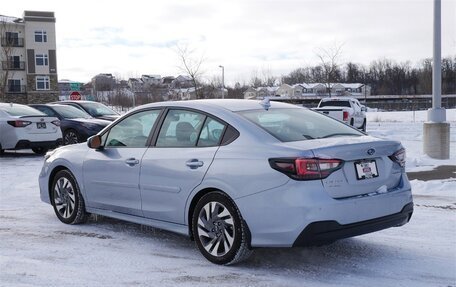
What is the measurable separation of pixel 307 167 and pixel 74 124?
11.7 meters

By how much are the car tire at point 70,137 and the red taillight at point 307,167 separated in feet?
37.3

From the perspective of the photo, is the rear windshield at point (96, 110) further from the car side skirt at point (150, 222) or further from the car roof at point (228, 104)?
the car roof at point (228, 104)

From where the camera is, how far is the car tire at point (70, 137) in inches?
590

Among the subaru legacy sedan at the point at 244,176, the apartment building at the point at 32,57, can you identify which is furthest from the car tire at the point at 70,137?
the apartment building at the point at 32,57

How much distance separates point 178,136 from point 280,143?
122 cm

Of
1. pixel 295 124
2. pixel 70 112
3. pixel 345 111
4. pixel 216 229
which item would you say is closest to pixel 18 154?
pixel 70 112

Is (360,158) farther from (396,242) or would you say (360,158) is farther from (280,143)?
(396,242)

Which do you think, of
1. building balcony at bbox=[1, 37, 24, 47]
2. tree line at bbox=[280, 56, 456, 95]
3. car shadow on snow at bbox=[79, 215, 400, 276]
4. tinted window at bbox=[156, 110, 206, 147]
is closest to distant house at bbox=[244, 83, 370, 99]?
tree line at bbox=[280, 56, 456, 95]

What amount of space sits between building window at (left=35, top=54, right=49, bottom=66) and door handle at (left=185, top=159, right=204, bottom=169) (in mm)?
66402

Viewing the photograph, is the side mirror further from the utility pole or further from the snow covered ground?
the utility pole

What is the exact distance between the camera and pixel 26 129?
1365cm

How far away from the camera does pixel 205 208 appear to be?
5.00 metres

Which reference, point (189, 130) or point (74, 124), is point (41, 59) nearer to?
point (74, 124)

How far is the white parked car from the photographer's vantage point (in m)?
13.5
